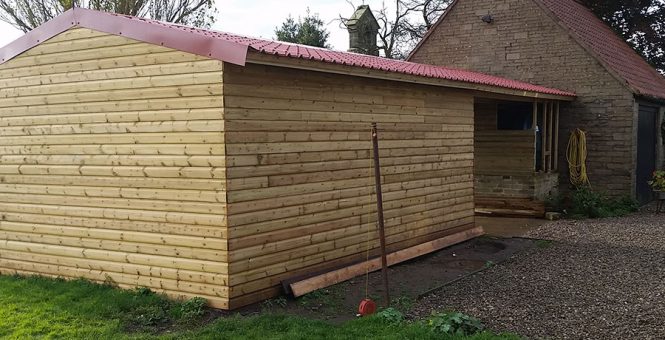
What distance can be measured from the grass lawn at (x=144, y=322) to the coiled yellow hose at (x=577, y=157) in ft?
35.6

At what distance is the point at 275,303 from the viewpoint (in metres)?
6.28

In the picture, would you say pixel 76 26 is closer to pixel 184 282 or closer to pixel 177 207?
pixel 177 207

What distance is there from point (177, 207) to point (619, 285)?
536 centimetres

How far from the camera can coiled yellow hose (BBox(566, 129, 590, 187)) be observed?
14719 millimetres

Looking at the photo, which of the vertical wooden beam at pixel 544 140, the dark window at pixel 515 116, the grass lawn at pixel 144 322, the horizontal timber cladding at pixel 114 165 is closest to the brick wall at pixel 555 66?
the vertical wooden beam at pixel 544 140

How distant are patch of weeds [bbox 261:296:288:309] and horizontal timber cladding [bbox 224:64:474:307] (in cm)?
10

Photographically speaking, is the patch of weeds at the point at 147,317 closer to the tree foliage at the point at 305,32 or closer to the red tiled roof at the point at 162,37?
the red tiled roof at the point at 162,37


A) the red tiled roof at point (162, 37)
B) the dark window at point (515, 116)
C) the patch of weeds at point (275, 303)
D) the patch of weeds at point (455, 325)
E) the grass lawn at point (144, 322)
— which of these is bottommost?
the patch of weeds at point (275, 303)

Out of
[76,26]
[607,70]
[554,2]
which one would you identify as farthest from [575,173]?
[76,26]

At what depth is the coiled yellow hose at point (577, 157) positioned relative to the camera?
14719mm

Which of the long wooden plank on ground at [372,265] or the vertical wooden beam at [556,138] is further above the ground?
the vertical wooden beam at [556,138]

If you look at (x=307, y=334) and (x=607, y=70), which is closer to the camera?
(x=307, y=334)

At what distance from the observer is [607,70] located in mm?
14531

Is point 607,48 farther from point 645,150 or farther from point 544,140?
point 544,140
